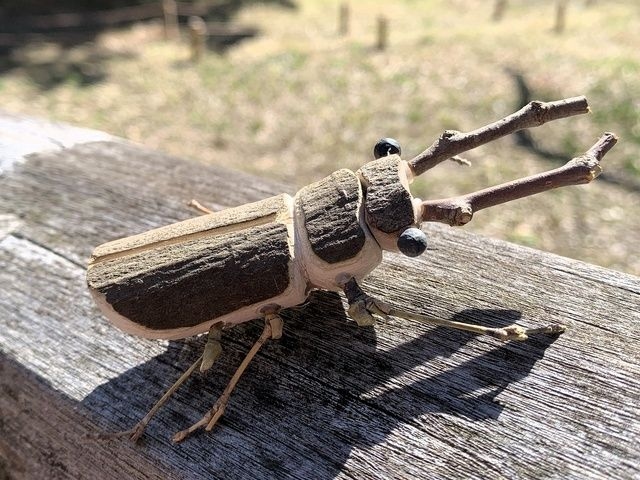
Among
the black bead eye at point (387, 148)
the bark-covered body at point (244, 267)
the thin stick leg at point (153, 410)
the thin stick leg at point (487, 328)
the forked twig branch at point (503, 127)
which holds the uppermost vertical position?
the forked twig branch at point (503, 127)

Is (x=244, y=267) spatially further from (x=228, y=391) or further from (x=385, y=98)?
(x=385, y=98)

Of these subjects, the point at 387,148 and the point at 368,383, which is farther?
the point at 387,148

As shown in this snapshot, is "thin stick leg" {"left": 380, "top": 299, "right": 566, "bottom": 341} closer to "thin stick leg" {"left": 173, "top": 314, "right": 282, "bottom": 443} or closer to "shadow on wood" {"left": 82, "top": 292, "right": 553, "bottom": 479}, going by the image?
"shadow on wood" {"left": 82, "top": 292, "right": 553, "bottom": 479}

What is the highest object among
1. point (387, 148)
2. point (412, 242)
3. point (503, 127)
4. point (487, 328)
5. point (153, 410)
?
point (503, 127)

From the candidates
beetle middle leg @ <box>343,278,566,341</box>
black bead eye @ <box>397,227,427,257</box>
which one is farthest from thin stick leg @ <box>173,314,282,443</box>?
black bead eye @ <box>397,227,427,257</box>

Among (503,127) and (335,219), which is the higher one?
(503,127)

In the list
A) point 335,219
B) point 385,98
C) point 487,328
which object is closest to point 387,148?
point 335,219

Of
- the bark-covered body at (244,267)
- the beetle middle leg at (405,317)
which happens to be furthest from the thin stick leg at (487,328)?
the bark-covered body at (244,267)

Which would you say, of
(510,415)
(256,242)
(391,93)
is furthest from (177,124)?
(510,415)

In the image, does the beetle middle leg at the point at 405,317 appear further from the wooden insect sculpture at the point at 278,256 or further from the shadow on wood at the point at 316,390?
Answer: the shadow on wood at the point at 316,390
